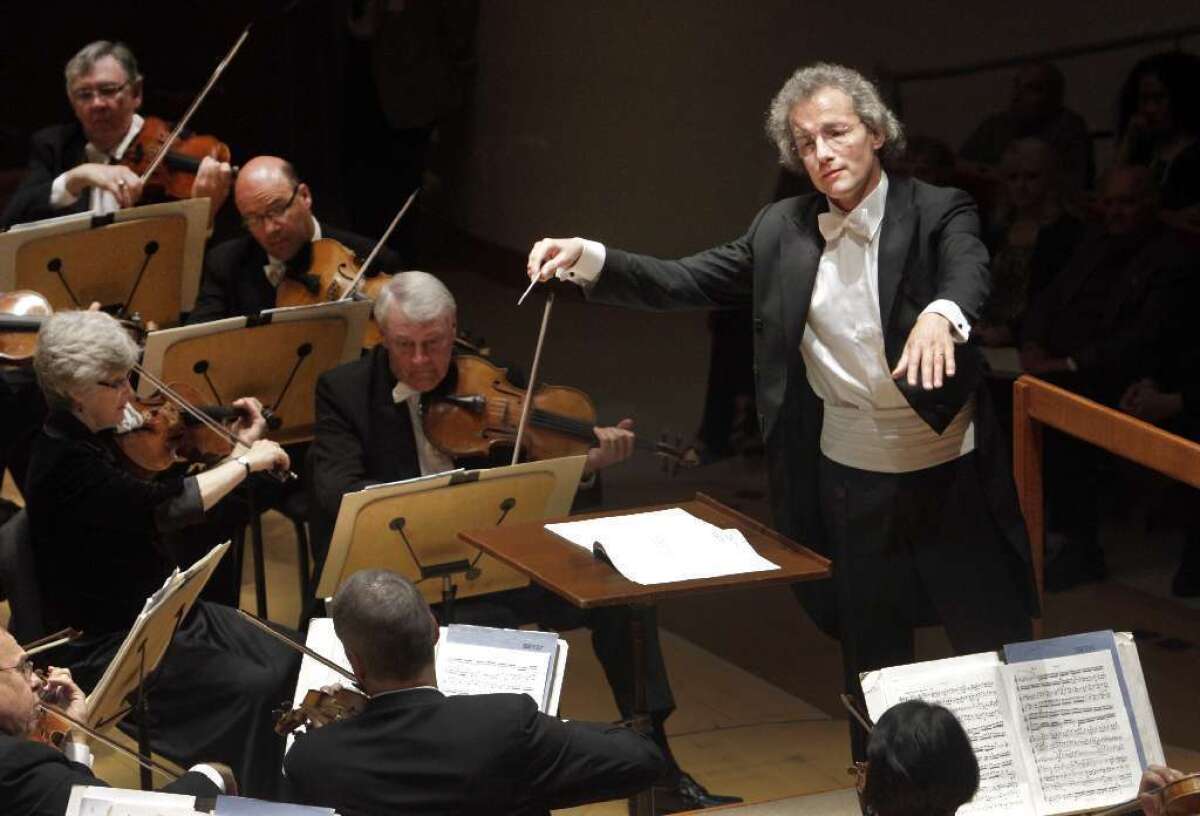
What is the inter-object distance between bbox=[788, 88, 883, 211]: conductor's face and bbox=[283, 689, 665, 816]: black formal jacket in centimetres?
113

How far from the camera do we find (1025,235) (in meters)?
4.14

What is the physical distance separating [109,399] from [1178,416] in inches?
88.9

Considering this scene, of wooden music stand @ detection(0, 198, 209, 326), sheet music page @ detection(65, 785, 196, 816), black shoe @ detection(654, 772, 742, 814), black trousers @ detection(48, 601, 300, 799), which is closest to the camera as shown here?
sheet music page @ detection(65, 785, 196, 816)

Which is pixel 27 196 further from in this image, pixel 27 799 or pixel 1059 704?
pixel 1059 704

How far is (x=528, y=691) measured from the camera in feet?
9.68

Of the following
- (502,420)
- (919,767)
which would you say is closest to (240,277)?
(502,420)

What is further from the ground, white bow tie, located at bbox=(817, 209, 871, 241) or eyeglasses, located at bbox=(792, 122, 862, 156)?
eyeglasses, located at bbox=(792, 122, 862, 156)

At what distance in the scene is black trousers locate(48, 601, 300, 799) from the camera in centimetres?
354

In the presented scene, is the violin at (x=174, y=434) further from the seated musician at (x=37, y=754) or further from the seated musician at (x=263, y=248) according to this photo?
the seated musician at (x=37, y=754)

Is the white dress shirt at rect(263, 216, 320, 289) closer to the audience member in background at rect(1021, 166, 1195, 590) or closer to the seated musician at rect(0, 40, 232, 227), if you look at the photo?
the seated musician at rect(0, 40, 232, 227)

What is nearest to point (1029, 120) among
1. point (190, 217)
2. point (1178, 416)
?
point (1178, 416)

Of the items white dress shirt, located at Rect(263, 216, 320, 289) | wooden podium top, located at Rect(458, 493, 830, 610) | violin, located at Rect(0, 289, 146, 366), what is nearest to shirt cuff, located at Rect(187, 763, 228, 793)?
wooden podium top, located at Rect(458, 493, 830, 610)

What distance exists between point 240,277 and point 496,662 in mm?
1994

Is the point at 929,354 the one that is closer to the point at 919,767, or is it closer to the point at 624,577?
the point at 624,577
